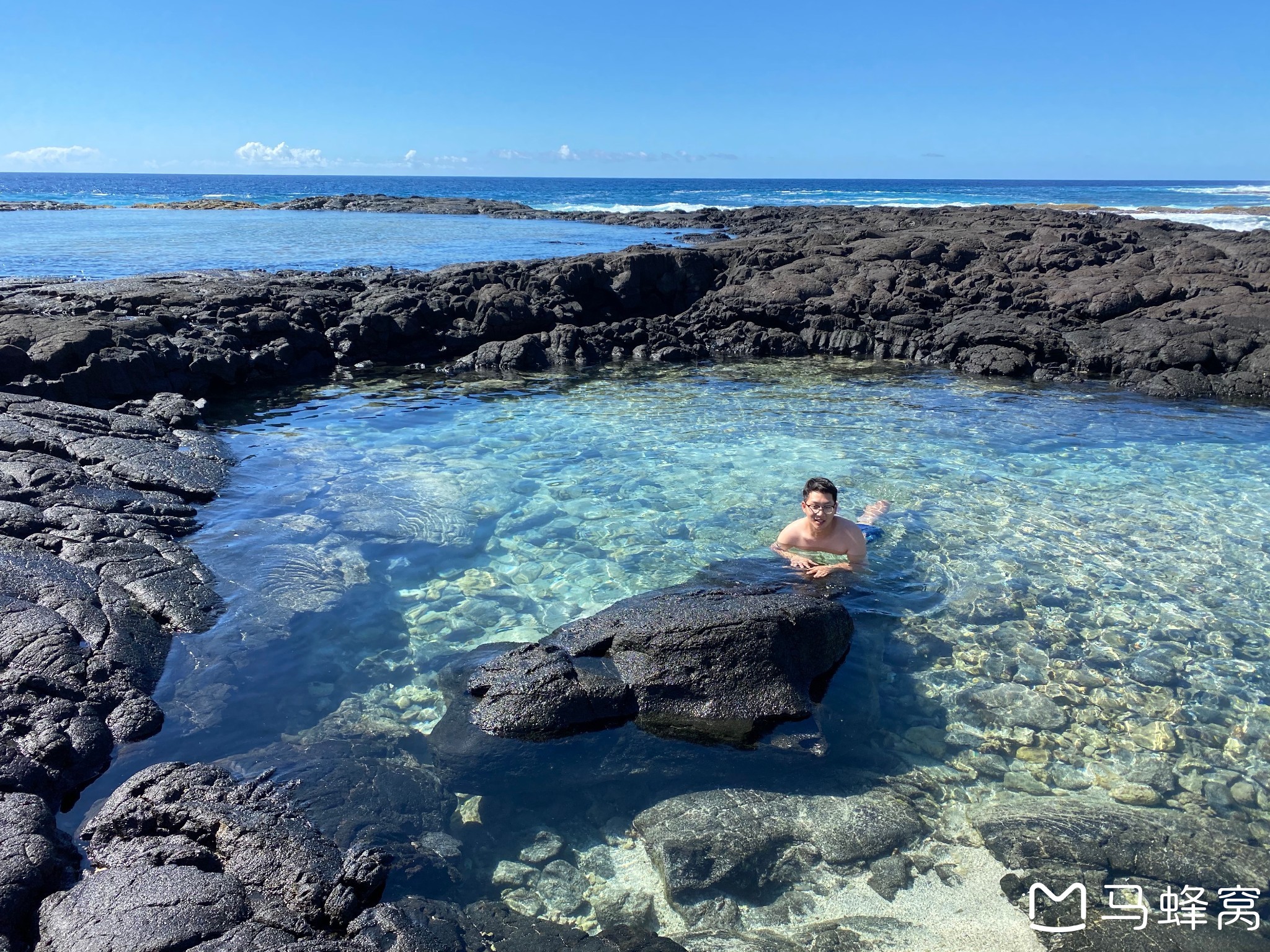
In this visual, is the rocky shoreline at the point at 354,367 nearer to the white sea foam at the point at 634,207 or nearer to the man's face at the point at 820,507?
the man's face at the point at 820,507

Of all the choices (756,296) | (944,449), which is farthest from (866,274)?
(944,449)

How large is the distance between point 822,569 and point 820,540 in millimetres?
316

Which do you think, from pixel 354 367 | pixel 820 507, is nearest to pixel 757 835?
pixel 820 507

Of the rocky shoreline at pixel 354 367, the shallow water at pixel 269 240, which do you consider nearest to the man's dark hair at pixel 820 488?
the rocky shoreline at pixel 354 367

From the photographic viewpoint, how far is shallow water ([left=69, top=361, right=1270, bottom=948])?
17.1 ft

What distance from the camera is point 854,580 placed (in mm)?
7293

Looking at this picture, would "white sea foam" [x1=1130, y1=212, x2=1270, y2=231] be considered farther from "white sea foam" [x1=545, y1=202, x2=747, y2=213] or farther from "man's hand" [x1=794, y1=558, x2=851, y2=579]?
"man's hand" [x1=794, y1=558, x2=851, y2=579]

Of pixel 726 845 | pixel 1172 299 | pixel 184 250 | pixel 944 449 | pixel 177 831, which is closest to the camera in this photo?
pixel 177 831

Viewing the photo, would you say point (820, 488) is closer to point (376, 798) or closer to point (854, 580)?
point (854, 580)

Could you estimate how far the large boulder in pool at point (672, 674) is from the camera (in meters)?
5.17

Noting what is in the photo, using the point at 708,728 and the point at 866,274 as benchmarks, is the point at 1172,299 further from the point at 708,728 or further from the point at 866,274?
the point at 708,728

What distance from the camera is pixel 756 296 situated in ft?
67.3

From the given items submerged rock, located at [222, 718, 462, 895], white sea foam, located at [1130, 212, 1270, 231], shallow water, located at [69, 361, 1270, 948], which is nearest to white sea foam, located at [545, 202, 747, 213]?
white sea foam, located at [1130, 212, 1270, 231]

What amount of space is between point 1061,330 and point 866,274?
550 centimetres
